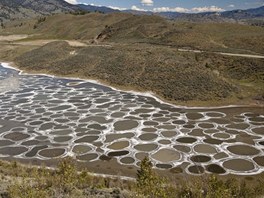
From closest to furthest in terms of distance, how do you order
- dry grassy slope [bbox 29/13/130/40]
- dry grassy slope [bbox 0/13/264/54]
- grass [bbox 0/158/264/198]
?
1. grass [bbox 0/158/264/198]
2. dry grassy slope [bbox 0/13/264/54]
3. dry grassy slope [bbox 29/13/130/40]

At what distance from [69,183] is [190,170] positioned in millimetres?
12858

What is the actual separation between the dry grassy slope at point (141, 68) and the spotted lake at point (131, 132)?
5.39 m

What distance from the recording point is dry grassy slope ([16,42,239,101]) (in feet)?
172

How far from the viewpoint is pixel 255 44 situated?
78188mm

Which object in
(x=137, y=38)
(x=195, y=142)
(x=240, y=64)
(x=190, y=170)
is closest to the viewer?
(x=190, y=170)

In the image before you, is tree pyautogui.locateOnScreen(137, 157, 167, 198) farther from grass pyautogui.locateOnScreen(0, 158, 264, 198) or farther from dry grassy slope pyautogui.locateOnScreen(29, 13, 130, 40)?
dry grassy slope pyautogui.locateOnScreen(29, 13, 130, 40)

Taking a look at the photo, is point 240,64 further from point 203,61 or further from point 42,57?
point 42,57

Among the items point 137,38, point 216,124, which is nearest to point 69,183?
point 216,124

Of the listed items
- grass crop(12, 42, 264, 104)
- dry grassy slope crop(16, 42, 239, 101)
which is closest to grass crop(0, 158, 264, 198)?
grass crop(12, 42, 264, 104)

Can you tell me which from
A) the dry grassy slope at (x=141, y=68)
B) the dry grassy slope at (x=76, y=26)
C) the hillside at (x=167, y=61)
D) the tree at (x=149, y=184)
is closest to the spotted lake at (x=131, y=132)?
the dry grassy slope at (x=141, y=68)

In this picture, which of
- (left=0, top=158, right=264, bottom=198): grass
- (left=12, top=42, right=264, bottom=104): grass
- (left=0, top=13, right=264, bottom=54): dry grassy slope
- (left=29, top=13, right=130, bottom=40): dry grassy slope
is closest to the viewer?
(left=0, top=158, right=264, bottom=198): grass

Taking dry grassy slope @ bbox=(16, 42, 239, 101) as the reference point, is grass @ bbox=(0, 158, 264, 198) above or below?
below

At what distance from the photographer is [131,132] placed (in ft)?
124

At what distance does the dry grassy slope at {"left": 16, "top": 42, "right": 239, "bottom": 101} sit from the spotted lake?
539cm
